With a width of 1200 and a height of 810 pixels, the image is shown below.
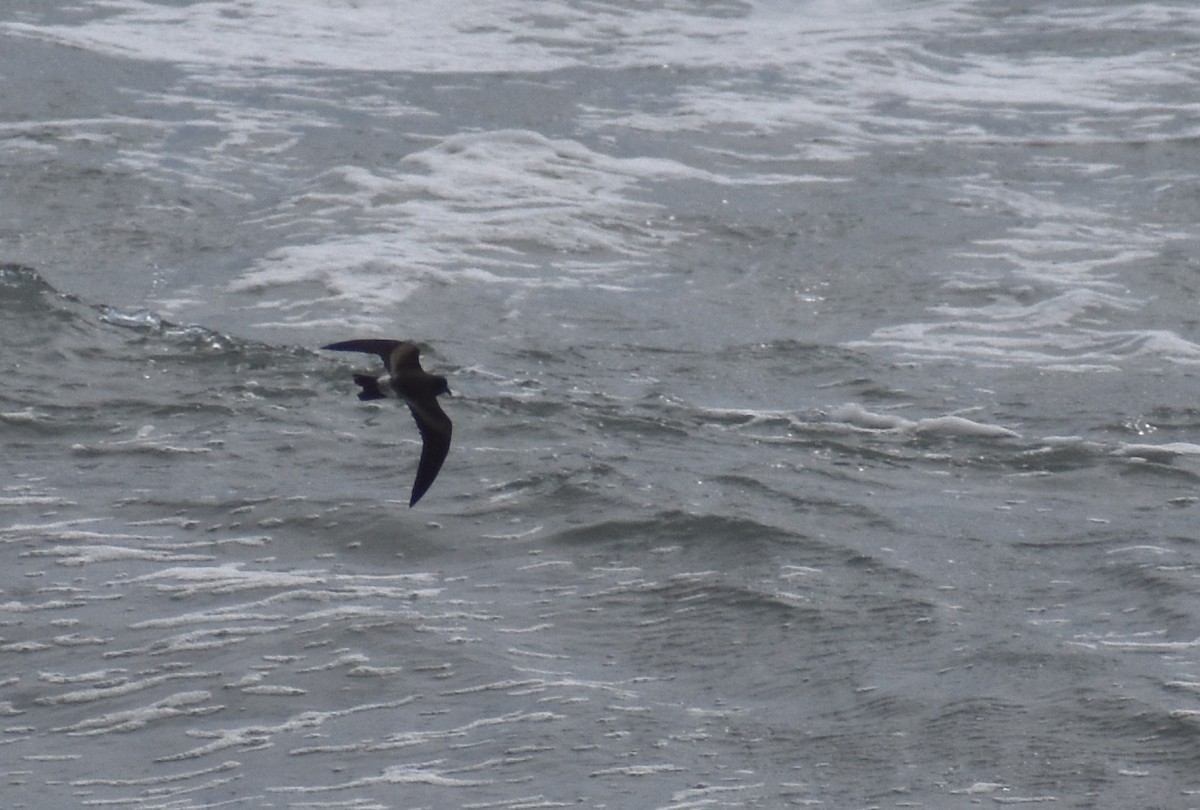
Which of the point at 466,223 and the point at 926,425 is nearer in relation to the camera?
the point at 926,425

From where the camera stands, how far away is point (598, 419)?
8.10 m

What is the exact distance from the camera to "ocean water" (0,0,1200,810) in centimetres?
505

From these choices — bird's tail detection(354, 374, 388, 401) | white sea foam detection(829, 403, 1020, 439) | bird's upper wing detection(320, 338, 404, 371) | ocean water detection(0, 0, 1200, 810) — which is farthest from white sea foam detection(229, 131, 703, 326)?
bird's tail detection(354, 374, 388, 401)

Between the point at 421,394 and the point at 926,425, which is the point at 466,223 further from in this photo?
the point at 421,394

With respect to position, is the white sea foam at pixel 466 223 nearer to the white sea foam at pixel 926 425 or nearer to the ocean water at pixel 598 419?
the ocean water at pixel 598 419

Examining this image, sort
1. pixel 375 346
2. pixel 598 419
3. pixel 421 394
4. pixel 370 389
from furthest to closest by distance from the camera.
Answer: pixel 598 419, pixel 375 346, pixel 421 394, pixel 370 389

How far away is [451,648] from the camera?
558cm

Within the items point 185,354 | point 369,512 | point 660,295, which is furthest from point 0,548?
point 660,295

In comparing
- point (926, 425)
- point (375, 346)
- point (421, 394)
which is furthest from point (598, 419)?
point (421, 394)

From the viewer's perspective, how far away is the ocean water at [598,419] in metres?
5.05

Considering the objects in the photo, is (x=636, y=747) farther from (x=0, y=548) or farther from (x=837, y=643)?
(x=0, y=548)

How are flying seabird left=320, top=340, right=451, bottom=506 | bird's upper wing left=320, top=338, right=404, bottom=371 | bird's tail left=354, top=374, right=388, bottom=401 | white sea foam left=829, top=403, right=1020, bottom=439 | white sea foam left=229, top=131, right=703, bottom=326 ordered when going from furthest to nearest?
white sea foam left=229, top=131, right=703, bottom=326 < white sea foam left=829, top=403, right=1020, bottom=439 < bird's upper wing left=320, top=338, right=404, bottom=371 < flying seabird left=320, top=340, right=451, bottom=506 < bird's tail left=354, top=374, right=388, bottom=401

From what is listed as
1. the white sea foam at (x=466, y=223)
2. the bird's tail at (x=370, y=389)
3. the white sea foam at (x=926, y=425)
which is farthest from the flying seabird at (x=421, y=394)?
the white sea foam at (x=466, y=223)

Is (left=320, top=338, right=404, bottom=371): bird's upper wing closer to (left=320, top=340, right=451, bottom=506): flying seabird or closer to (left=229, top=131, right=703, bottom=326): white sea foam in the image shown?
(left=320, top=340, right=451, bottom=506): flying seabird
